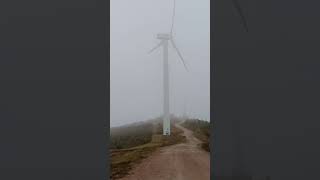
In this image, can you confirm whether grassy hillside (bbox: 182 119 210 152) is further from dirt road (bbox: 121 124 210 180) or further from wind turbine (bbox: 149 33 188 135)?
wind turbine (bbox: 149 33 188 135)

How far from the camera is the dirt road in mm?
13477

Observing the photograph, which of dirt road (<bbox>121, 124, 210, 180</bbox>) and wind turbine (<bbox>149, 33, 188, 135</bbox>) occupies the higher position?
wind turbine (<bbox>149, 33, 188, 135</bbox>)

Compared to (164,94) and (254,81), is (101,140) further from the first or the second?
(164,94)

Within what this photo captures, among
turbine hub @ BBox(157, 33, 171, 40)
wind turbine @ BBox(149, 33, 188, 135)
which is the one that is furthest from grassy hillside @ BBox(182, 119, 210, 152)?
turbine hub @ BBox(157, 33, 171, 40)

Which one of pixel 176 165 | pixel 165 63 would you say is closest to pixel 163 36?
pixel 165 63

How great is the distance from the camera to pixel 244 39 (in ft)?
18.1

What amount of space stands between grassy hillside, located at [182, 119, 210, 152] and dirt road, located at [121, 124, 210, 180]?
2.63 feet

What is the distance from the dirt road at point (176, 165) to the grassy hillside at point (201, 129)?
803mm

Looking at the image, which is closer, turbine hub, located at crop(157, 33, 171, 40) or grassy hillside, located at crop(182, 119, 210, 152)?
turbine hub, located at crop(157, 33, 171, 40)

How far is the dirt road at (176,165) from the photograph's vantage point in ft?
44.2

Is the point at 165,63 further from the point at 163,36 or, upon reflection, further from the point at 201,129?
the point at 201,129

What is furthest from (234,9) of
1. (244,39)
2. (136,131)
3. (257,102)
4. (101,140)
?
(136,131)

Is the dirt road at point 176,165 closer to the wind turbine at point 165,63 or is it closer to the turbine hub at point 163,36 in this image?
the wind turbine at point 165,63

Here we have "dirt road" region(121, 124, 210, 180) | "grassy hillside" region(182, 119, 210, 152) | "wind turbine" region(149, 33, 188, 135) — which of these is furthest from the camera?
"grassy hillside" region(182, 119, 210, 152)
